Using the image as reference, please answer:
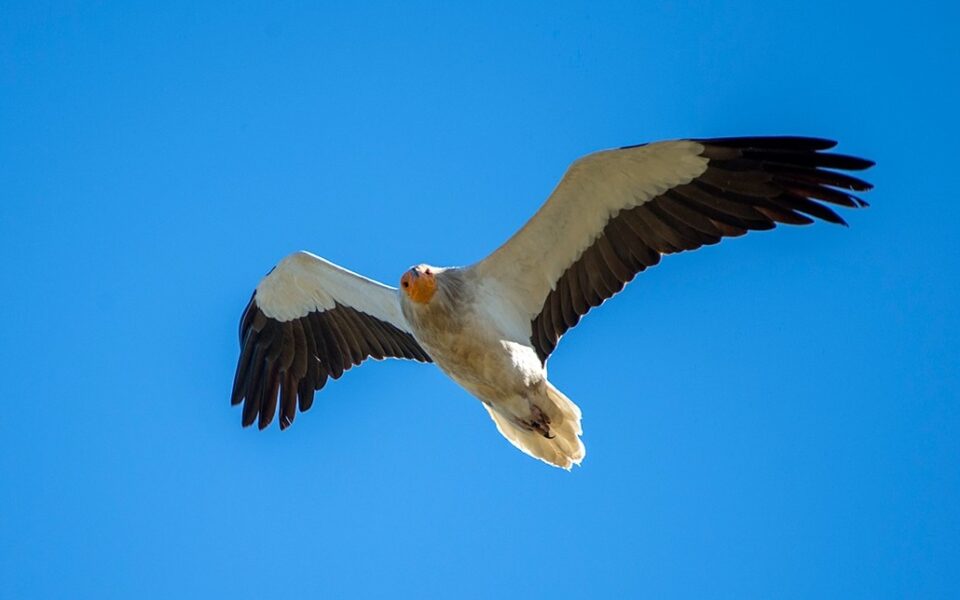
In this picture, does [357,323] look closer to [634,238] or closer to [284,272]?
[284,272]

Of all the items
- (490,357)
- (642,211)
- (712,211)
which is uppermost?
(642,211)

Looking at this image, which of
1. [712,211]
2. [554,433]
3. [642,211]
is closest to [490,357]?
[554,433]

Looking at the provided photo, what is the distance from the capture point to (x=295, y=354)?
995 cm

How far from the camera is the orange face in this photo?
26.3 feet

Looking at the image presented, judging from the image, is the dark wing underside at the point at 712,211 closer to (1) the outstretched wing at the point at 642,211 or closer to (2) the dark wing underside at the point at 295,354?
(1) the outstretched wing at the point at 642,211

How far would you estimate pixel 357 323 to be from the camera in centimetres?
975

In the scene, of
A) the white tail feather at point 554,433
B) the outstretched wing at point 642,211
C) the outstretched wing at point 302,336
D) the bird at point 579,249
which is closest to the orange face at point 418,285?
the bird at point 579,249

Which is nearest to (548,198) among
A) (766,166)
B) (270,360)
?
(766,166)

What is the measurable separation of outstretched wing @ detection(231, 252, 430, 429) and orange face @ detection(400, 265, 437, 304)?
1422mm

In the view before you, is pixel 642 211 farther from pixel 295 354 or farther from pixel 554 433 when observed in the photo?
pixel 295 354

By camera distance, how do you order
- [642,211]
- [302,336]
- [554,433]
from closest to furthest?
1. [642,211]
2. [554,433]
3. [302,336]

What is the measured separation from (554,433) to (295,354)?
254 cm

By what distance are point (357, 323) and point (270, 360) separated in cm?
81

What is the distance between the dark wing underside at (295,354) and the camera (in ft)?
32.0
